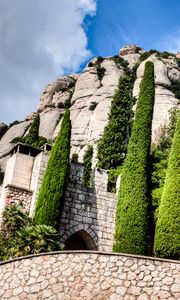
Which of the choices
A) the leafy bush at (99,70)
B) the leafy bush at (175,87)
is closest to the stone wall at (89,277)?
the leafy bush at (175,87)

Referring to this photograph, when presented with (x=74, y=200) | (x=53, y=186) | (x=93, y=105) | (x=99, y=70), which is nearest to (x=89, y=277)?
(x=53, y=186)

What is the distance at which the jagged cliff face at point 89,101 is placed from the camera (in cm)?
5569

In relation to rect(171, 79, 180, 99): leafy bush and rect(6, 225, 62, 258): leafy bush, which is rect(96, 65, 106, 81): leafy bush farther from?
rect(6, 225, 62, 258): leafy bush

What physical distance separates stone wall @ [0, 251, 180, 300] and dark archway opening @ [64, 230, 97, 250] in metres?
10.8

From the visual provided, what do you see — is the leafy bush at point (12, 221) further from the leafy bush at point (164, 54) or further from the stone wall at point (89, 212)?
the leafy bush at point (164, 54)

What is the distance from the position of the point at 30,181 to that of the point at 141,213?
6888mm

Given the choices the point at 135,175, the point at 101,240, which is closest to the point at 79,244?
the point at 101,240

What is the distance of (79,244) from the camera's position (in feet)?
85.2

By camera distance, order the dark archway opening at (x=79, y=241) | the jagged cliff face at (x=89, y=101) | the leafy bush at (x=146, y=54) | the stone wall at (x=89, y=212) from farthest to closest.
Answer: the leafy bush at (x=146, y=54)
the jagged cliff face at (x=89, y=101)
the dark archway opening at (x=79, y=241)
the stone wall at (x=89, y=212)

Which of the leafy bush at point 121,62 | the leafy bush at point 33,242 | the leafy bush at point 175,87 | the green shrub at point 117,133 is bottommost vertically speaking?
the leafy bush at point 33,242

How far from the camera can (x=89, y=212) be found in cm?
2597

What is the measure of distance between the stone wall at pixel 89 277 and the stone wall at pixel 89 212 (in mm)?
9954

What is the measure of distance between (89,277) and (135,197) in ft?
38.0

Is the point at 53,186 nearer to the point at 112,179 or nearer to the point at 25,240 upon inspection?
the point at 25,240
